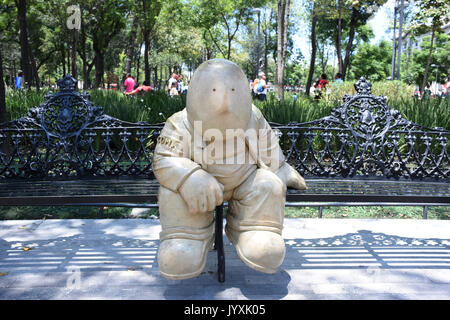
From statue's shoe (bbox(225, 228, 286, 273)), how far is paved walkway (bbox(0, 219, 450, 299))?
12.0 inches

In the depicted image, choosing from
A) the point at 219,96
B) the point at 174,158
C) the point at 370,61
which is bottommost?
the point at 174,158

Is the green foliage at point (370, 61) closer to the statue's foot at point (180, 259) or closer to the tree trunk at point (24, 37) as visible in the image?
the tree trunk at point (24, 37)

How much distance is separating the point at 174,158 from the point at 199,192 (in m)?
0.26

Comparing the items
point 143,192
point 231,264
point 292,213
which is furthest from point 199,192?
point 292,213

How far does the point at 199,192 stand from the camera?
194cm

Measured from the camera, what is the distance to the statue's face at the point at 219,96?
1966mm

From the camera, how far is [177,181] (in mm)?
1979

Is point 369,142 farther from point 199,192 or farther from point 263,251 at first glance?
point 199,192

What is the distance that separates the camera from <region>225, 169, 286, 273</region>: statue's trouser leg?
6.37 feet

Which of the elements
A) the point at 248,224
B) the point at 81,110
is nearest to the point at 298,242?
the point at 248,224

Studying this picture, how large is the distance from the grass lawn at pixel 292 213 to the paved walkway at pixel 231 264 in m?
0.70

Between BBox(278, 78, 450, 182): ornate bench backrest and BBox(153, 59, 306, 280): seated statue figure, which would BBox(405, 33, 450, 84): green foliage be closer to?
BBox(278, 78, 450, 182): ornate bench backrest

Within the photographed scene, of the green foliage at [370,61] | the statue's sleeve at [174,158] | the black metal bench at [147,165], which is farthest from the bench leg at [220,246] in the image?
the green foliage at [370,61]
